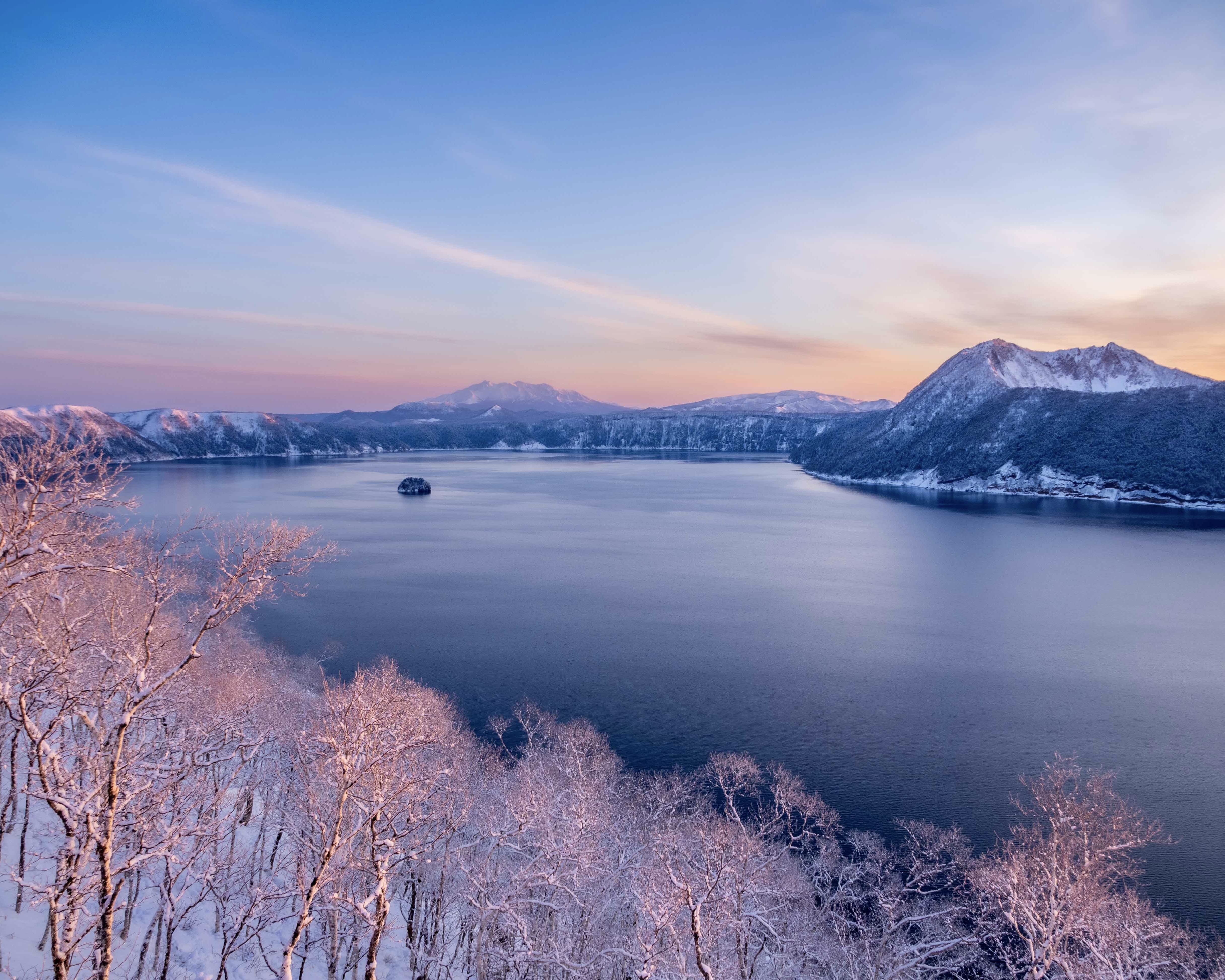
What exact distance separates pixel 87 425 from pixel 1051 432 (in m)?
206

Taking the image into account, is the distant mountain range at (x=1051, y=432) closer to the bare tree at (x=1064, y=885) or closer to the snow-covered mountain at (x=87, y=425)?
the bare tree at (x=1064, y=885)

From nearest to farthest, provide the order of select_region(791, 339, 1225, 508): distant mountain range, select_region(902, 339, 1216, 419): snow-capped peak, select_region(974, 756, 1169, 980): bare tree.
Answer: select_region(974, 756, 1169, 980): bare tree
select_region(791, 339, 1225, 508): distant mountain range
select_region(902, 339, 1216, 419): snow-capped peak

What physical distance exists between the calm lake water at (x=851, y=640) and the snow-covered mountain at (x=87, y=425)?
11582cm

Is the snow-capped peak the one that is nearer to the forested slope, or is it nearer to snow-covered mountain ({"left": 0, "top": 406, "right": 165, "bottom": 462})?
the forested slope

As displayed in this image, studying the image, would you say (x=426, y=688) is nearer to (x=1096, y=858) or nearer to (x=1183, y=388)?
(x=1096, y=858)

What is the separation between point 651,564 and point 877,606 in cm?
1849

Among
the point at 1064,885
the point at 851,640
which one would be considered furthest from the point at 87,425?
the point at 1064,885

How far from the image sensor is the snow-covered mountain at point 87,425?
15775 cm

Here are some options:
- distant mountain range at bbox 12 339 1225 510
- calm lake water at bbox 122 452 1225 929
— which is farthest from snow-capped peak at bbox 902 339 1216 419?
calm lake water at bbox 122 452 1225 929

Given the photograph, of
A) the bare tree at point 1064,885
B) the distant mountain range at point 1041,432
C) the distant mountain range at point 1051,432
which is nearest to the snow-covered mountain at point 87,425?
the distant mountain range at point 1041,432

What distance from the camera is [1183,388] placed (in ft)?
349

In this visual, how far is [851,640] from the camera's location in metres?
36.3

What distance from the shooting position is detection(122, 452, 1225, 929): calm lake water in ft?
74.6

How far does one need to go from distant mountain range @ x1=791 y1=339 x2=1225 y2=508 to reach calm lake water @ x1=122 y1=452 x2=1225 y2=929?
15.4m
